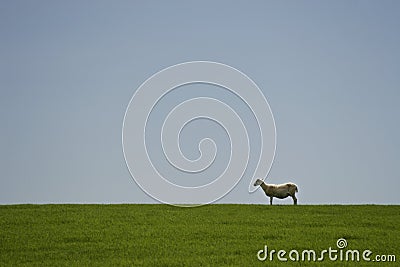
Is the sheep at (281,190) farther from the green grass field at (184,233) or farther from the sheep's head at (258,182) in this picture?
the green grass field at (184,233)

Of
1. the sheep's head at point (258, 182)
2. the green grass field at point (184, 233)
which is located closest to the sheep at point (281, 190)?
the sheep's head at point (258, 182)

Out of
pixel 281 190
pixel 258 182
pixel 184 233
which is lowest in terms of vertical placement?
pixel 184 233

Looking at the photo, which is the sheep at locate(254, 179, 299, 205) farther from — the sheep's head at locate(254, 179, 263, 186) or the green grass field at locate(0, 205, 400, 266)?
the green grass field at locate(0, 205, 400, 266)

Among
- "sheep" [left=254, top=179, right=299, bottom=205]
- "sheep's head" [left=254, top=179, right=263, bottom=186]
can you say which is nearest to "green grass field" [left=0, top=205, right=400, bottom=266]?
"sheep" [left=254, top=179, right=299, bottom=205]

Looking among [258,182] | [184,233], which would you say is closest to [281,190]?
[258,182]

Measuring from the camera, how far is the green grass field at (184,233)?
20906 mm

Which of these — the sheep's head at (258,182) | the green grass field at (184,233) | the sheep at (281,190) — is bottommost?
the green grass field at (184,233)

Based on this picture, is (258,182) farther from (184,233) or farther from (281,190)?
(184,233)

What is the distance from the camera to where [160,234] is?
79.9ft

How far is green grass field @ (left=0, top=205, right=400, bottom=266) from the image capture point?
68.6 ft

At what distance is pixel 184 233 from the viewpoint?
960 inches

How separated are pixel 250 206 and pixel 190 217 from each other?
414 centimetres

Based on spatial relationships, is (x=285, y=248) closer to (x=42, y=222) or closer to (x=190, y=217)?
(x=190, y=217)

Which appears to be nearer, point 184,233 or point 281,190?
point 184,233
